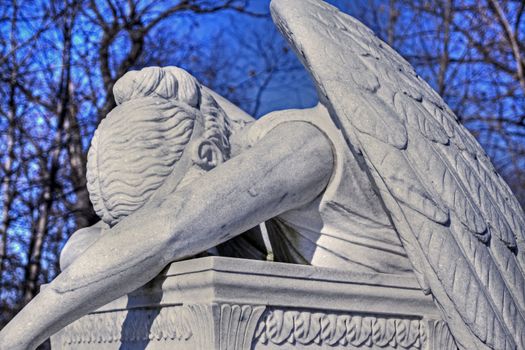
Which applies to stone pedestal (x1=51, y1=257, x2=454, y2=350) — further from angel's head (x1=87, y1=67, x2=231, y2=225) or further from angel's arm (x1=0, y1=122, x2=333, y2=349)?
angel's head (x1=87, y1=67, x2=231, y2=225)

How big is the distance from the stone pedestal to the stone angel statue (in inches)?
4.6

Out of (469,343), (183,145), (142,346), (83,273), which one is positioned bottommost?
(469,343)

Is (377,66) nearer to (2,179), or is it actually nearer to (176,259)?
(176,259)

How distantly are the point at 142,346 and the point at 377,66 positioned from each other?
3.77 feet

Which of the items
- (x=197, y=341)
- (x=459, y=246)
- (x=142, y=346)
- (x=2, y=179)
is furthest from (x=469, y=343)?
(x=2, y=179)

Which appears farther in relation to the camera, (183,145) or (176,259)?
(183,145)

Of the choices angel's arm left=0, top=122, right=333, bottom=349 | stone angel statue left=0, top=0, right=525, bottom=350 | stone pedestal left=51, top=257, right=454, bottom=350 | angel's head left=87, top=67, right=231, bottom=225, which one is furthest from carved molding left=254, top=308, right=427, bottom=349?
angel's head left=87, top=67, right=231, bottom=225

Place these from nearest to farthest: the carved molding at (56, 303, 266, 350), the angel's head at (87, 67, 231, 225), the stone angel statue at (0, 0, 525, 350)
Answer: the carved molding at (56, 303, 266, 350), the stone angel statue at (0, 0, 525, 350), the angel's head at (87, 67, 231, 225)

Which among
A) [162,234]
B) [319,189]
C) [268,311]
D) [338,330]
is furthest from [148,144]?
[338,330]

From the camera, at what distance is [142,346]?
2523 millimetres

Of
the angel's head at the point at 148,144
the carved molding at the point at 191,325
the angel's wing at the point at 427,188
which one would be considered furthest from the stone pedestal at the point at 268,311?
the angel's head at the point at 148,144

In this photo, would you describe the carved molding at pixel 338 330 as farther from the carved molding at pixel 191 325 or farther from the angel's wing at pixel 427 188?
the angel's wing at pixel 427 188

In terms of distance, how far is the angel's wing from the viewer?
7.56ft

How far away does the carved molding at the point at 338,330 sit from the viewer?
2.35m
